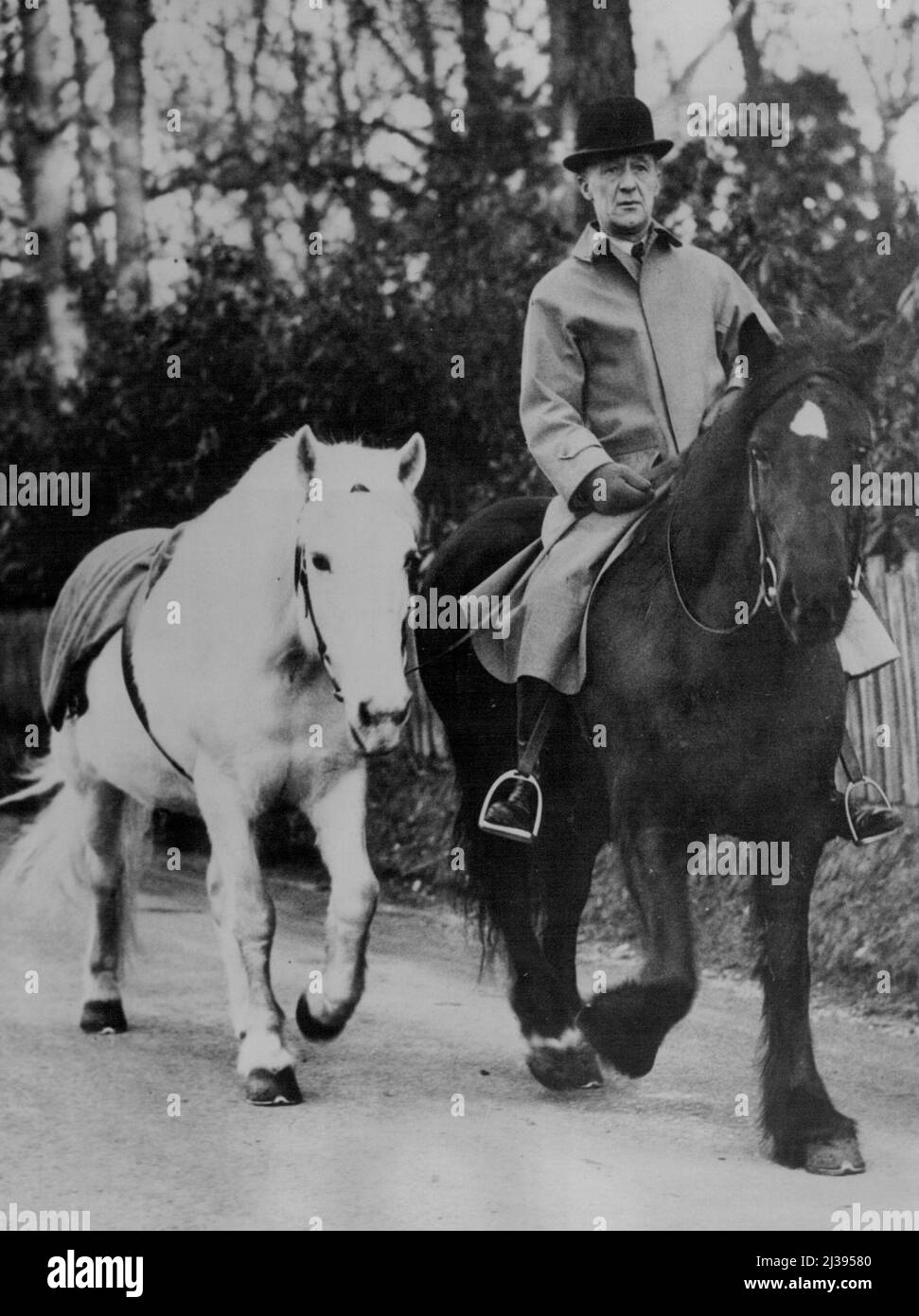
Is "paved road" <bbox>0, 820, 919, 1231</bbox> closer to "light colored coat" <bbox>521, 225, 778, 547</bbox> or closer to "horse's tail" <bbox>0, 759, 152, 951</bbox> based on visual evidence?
"horse's tail" <bbox>0, 759, 152, 951</bbox>

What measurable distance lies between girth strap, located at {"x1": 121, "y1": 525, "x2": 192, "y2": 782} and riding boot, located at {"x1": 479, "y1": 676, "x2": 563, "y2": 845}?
1.21m

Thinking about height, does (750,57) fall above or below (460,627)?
above

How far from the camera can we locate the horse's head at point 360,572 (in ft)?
15.2

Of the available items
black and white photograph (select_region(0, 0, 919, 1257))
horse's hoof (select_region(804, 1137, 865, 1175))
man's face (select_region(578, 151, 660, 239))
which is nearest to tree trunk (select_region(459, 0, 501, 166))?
black and white photograph (select_region(0, 0, 919, 1257))

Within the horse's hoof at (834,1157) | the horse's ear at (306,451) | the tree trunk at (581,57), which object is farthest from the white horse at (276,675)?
the horse's hoof at (834,1157)

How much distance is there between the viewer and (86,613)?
5.65 metres

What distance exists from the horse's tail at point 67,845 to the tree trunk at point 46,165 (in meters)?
1.49

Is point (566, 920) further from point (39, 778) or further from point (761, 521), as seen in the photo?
point (39, 778)

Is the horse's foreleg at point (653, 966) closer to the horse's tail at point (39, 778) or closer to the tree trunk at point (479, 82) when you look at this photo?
the horse's tail at point (39, 778)

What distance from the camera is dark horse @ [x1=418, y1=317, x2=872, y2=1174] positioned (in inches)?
172

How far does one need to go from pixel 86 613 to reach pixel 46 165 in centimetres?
164

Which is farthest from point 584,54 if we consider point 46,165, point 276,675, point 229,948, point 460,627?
point 229,948
